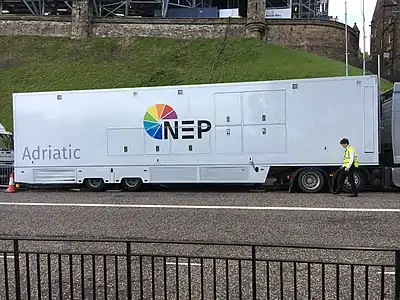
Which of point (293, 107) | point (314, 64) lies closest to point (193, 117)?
point (293, 107)

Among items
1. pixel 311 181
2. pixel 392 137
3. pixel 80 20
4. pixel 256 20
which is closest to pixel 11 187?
pixel 311 181

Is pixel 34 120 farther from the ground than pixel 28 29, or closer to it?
closer to it

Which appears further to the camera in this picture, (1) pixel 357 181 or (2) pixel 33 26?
(2) pixel 33 26

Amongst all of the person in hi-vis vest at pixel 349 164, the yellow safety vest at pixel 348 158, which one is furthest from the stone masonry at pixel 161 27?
the yellow safety vest at pixel 348 158

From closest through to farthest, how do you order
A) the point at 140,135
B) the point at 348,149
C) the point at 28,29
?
1. the point at 348,149
2. the point at 140,135
3. the point at 28,29

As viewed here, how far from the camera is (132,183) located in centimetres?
1638

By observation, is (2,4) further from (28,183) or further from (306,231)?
(306,231)

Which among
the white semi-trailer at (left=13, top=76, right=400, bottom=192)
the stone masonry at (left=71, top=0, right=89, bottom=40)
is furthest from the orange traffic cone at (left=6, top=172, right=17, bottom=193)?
the stone masonry at (left=71, top=0, right=89, bottom=40)

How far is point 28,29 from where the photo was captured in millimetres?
44000

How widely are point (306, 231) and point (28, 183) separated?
11523 mm

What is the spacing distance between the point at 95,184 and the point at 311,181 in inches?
291

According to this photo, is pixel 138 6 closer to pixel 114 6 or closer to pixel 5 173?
pixel 114 6

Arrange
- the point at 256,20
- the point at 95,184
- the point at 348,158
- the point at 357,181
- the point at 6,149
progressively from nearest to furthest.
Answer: the point at 348,158, the point at 357,181, the point at 95,184, the point at 6,149, the point at 256,20

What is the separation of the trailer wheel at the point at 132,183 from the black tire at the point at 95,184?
77 centimetres
